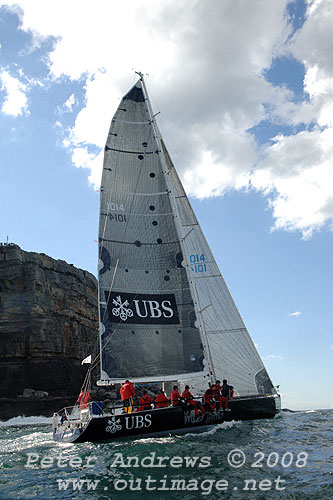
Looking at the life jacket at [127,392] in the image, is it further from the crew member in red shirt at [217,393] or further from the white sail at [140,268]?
the crew member in red shirt at [217,393]

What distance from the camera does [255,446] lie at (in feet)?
37.8

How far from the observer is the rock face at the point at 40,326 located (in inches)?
1485

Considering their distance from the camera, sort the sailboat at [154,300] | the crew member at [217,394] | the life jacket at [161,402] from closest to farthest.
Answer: the life jacket at [161,402]
the crew member at [217,394]
the sailboat at [154,300]

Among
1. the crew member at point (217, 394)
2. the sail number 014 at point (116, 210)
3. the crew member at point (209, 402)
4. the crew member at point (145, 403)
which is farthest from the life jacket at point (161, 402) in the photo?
the sail number 014 at point (116, 210)

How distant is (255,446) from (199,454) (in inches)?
76.1

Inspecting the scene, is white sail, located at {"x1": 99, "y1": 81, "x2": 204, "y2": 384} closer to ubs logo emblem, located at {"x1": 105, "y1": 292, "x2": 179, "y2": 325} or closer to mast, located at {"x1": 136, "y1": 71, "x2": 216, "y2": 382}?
ubs logo emblem, located at {"x1": 105, "y1": 292, "x2": 179, "y2": 325}

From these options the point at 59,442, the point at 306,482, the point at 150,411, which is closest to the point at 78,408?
the point at 59,442

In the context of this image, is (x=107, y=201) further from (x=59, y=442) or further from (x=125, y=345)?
(x=59, y=442)

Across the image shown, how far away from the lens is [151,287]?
16.3m

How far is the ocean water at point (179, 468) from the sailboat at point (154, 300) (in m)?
1.34

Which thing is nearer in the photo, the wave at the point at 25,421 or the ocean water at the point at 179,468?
the ocean water at the point at 179,468

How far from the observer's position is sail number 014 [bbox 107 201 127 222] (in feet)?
55.4

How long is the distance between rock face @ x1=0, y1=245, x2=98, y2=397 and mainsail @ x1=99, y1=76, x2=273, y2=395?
2504cm

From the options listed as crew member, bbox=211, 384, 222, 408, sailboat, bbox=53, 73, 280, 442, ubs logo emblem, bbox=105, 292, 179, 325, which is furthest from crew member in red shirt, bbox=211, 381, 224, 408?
ubs logo emblem, bbox=105, 292, 179, 325
